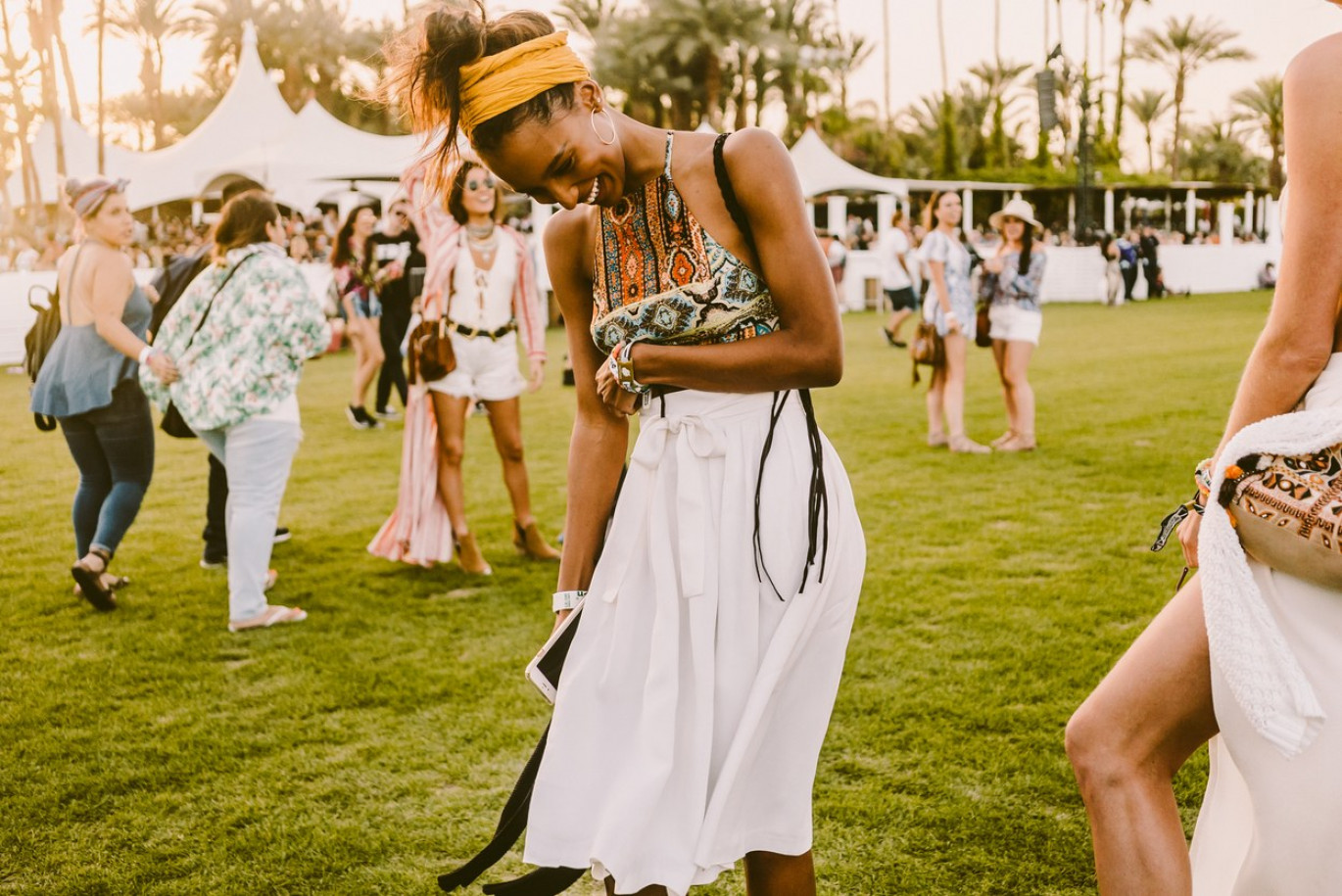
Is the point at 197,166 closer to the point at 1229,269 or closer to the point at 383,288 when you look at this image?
the point at 383,288

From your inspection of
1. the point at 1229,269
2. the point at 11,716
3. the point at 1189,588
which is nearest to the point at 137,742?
the point at 11,716

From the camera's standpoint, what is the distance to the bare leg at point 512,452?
6.44 meters

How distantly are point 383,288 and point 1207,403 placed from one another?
25.6ft

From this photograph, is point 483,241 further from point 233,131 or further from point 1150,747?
point 233,131

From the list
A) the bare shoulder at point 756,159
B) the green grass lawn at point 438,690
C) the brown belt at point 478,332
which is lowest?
the green grass lawn at point 438,690

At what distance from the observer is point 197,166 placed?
27500mm

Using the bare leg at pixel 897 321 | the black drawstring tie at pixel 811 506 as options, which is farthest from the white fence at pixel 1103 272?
the black drawstring tie at pixel 811 506

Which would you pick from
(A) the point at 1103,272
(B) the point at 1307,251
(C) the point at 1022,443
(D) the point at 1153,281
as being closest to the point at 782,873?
(B) the point at 1307,251

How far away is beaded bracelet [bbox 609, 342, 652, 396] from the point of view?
218cm

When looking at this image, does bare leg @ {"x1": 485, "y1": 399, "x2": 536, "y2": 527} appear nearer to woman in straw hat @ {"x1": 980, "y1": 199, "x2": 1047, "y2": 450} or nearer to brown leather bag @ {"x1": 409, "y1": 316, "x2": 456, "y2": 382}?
brown leather bag @ {"x1": 409, "y1": 316, "x2": 456, "y2": 382}

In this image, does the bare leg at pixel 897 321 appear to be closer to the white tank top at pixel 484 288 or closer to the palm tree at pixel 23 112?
the white tank top at pixel 484 288

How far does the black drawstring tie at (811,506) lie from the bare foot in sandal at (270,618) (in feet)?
13.0

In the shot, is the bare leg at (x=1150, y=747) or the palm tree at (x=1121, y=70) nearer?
the bare leg at (x=1150, y=747)

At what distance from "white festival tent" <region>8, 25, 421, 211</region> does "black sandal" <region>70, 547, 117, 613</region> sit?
1894cm
